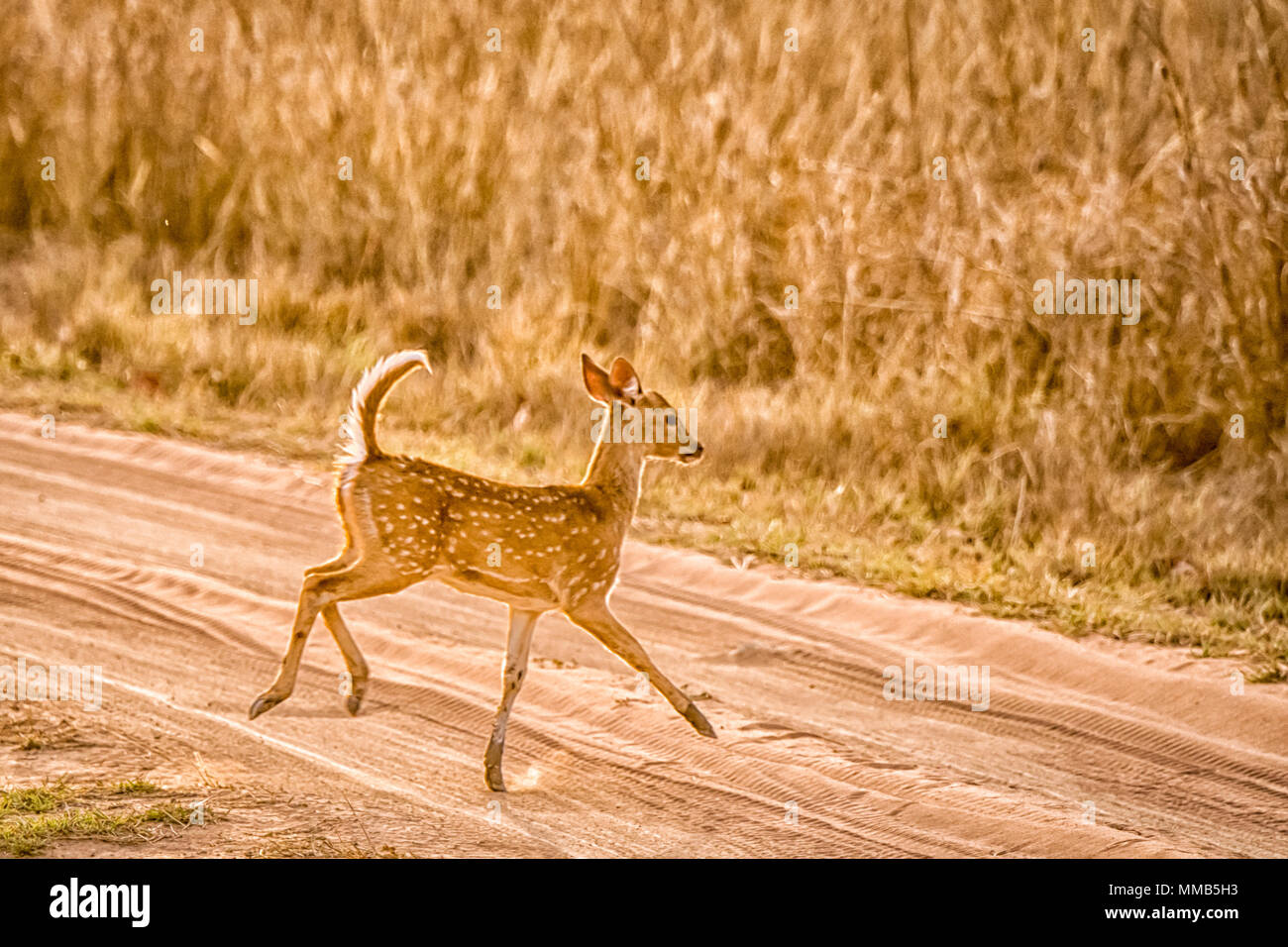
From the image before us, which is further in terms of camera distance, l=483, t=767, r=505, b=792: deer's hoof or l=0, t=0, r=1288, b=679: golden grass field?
l=0, t=0, r=1288, b=679: golden grass field

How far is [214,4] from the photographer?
16516 mm

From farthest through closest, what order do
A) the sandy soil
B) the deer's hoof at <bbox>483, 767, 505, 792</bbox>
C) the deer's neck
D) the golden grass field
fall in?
the golden grass field
the deer's neck
the deer's hoof at <bbox>483, 767, 505, 792</bbox>
the sandy soil

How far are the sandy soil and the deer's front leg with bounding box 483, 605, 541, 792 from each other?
13cm

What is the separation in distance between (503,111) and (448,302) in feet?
7.78

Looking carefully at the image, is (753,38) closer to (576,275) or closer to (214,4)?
(576,275)

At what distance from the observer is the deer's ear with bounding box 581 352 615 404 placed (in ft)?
19.4

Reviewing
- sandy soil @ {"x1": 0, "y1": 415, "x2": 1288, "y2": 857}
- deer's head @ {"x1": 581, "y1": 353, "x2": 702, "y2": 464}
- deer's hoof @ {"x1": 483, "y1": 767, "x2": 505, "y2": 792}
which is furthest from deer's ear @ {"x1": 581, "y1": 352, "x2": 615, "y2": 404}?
sandy soil @ {"x1": 0, "y1": 415, "x2": 1288, "y2": 857}

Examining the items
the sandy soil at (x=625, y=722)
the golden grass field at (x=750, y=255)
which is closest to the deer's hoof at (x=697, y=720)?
the sandy soil at (x=625, y=722)

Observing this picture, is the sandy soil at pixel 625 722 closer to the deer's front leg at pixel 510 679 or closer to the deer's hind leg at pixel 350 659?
the deer's front leg at pixel 510 679

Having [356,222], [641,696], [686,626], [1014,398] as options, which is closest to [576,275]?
[356,222]

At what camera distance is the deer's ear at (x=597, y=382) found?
591cm

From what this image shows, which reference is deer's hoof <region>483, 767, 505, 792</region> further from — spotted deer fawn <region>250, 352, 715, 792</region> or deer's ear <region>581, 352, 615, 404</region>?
deer's ear <region>581, 352, 615, 404</region>

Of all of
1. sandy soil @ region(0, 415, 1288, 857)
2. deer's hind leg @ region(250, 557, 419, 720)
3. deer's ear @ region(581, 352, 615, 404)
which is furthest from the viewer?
sandy soil @ region(0, 415, 1288, 857)

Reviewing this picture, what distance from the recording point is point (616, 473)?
6270 mm
